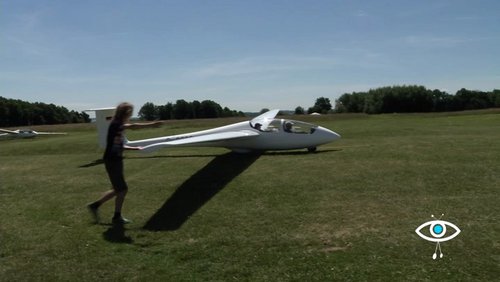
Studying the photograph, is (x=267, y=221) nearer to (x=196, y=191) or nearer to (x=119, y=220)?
(x=119, y=220)

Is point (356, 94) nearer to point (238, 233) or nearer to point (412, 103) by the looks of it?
point (412, 103)

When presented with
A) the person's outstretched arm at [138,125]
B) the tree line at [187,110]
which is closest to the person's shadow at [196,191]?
the person's outstretched arm at [138,125]

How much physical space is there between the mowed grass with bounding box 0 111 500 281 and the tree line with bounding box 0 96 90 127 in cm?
9774

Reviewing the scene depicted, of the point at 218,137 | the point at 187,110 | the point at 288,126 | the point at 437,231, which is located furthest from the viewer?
the point at 187,110

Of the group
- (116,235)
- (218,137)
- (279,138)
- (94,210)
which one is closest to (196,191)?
(94,210)

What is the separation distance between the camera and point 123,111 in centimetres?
783

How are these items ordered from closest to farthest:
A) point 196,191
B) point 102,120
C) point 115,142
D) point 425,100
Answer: point 115,142
point 196,191
point 102,120
point 425,100

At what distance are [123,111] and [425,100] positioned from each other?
130717 millimetres

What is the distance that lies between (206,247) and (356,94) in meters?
158

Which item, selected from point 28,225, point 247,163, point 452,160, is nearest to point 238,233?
point 28,225

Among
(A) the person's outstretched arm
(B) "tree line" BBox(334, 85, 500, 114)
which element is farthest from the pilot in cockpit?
(B) "tree line" BBox(334, 85, 500, 114)

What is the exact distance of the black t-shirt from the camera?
25.5ft

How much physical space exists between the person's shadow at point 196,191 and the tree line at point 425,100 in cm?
12210

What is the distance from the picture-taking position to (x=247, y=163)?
14117 millimetres
